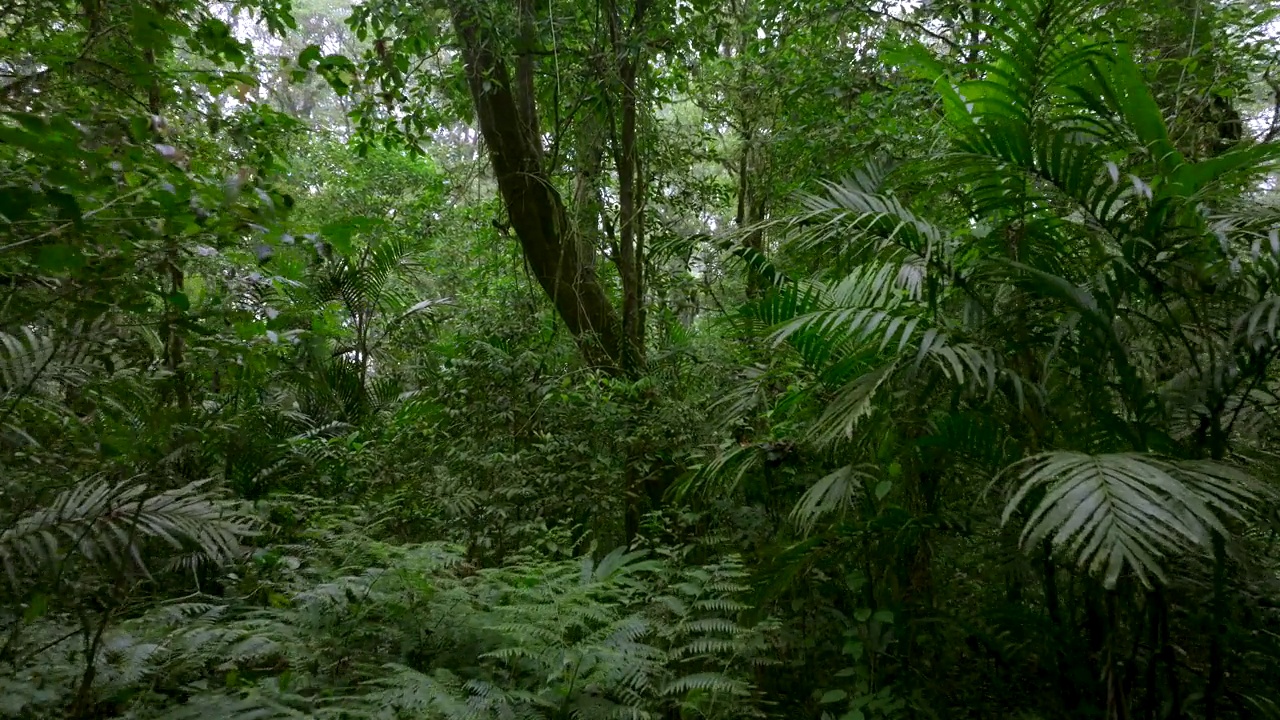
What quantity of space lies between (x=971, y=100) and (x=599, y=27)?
9.19 feet

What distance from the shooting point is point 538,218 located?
4863 millimetres

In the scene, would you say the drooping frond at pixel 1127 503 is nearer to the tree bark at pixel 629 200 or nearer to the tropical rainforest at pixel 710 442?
the tropical rainforest at pixel 710 442

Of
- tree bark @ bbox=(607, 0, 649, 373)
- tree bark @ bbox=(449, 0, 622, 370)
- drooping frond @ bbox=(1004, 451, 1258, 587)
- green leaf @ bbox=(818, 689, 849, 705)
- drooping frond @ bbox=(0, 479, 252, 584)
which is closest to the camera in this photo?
drooping frond @ bbox=(1004, 451, 1258, 587)

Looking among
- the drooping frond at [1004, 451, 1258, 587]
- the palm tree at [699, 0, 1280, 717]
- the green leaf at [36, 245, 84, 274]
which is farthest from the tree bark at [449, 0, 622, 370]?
the drooping frond at [1004, 451, 1258, 587]

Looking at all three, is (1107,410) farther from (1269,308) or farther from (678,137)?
(678,137)

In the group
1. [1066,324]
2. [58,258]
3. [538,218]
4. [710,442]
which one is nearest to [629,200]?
[538,218]

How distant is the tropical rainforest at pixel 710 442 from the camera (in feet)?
6.58

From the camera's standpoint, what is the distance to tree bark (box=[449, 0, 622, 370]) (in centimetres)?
469

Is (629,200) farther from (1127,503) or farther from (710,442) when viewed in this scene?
(1127,503)

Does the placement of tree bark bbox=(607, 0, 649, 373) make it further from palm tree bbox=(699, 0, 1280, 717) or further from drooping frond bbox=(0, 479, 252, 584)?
drooping frond bbox=(0, 479, 252, 584)

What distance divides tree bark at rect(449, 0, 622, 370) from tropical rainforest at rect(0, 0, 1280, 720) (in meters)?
0.10

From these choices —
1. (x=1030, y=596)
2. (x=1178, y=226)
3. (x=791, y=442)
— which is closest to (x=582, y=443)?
(x=791, y=442)

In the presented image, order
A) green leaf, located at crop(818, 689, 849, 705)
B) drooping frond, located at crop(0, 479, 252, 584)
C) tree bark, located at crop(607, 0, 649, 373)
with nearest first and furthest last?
drooping frond, located at crop(0, 479, 252, 584) < green leaf, located at crop(818, 689, 849, 705) < tree bark, located at crop(607, 0, 649, 373)

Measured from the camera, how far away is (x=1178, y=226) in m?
2.10
